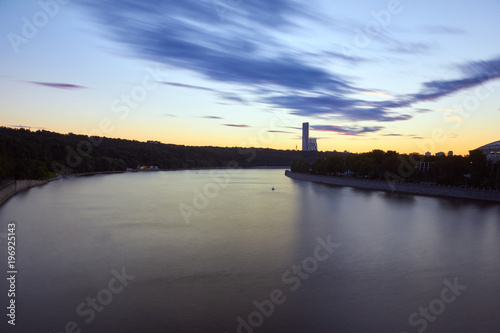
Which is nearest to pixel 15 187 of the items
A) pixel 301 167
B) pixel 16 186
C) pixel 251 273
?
pixel 16 186

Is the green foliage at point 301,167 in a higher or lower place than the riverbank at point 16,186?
higher

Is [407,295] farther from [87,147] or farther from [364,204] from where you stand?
[87,147]

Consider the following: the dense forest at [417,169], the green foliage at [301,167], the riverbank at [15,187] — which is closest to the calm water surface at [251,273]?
the riverbank at [15,187]

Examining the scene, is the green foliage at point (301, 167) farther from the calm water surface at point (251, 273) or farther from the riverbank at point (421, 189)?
the calm water surface at point (251, 273)

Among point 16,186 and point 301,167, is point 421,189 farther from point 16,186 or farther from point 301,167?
point 16,186

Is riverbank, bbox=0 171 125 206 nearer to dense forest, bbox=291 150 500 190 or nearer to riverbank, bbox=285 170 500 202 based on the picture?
riverbank, bbox=285 170 500 202
